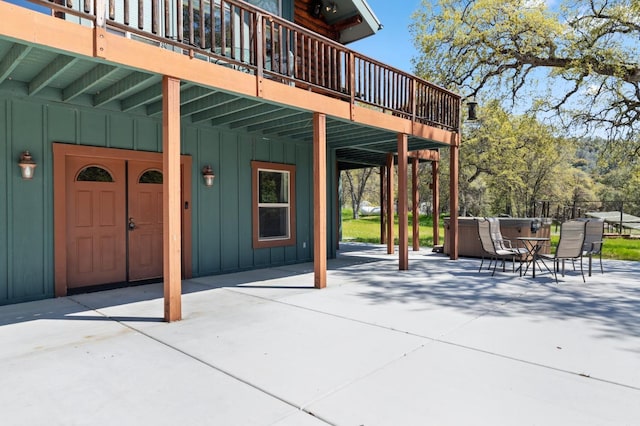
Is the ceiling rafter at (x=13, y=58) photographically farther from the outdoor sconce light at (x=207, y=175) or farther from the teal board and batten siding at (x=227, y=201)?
the outdoor sconce light at (x=207, y=175)

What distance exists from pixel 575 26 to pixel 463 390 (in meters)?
12.2

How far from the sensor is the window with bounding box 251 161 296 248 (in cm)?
756

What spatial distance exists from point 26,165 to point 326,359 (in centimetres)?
443

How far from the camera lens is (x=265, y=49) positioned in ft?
18.3

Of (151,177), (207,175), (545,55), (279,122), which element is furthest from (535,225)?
(151,177)

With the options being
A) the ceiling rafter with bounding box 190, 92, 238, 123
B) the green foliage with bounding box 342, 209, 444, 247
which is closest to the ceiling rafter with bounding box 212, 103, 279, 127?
the ceiling rafter with bounding box 190, 92, 238, 123

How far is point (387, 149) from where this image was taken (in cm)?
971

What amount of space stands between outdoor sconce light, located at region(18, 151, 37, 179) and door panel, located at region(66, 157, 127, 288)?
1.66ft

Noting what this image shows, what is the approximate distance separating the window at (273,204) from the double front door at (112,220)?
1.83 m

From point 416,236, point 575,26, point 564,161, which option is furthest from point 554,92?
point 564,161

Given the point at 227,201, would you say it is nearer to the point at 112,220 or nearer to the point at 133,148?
the point at 133,148

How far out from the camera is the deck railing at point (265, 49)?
153 inches

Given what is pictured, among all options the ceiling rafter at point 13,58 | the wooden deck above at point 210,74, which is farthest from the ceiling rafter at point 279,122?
the ceiling rafter at point 13,58

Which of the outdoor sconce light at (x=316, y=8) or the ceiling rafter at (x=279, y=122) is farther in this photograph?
the outdoor sconce light at (x=316, y=8)
